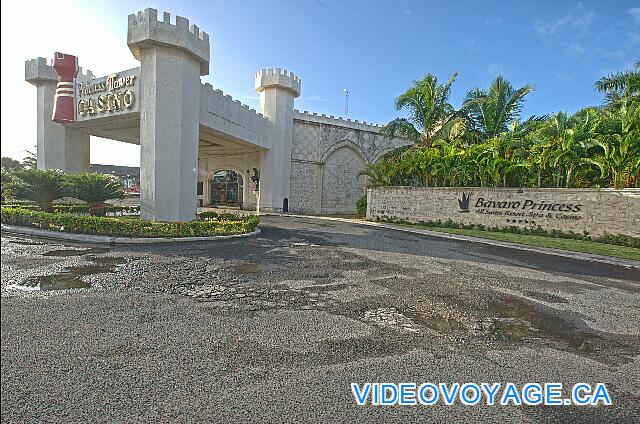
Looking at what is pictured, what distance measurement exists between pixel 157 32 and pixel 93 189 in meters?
7.87

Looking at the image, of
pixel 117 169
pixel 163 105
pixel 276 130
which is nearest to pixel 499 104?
pixel 276 130

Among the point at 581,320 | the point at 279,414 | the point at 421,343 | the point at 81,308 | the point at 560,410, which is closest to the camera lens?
the point at 279,414

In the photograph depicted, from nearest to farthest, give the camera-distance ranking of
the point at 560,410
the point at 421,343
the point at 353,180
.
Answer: the point at 560,410
the point at 421,343
the point at 353,180

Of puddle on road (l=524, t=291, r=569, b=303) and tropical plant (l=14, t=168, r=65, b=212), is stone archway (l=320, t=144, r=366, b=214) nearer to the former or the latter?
tropical plant (l=14, t=168, r=65, b=212)

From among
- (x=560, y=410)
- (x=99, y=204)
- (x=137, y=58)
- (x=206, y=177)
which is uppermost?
(x=137, y=58)

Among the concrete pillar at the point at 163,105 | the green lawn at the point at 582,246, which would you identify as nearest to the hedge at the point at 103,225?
the concrete pillar at the point at 163,105

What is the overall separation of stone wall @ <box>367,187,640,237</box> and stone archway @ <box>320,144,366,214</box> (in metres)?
8.19

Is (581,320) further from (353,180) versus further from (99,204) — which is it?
(353,180)

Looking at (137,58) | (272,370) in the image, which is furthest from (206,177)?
(272,370)

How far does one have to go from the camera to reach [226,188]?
31922 millimetres

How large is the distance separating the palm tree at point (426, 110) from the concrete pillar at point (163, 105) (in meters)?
13.9

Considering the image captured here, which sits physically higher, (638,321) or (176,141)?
(176,141)

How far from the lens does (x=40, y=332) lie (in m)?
3.58

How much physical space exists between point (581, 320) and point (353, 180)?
86.1ft
